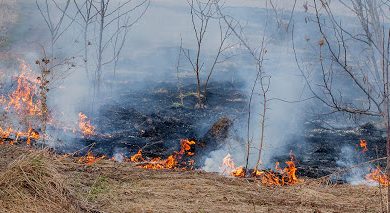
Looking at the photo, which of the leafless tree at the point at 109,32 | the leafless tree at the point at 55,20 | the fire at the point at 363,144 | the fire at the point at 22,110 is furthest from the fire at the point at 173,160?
the leafless tree at the point at 55,20

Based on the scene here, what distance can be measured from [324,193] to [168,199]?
7.41 feet

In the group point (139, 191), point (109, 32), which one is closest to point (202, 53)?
point (109, 32)

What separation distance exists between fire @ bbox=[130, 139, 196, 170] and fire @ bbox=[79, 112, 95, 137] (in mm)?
1613

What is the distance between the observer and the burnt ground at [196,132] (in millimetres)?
9797

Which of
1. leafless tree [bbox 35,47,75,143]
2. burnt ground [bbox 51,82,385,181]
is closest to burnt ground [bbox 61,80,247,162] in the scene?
burnt ground [bbox 51,82,385,181]

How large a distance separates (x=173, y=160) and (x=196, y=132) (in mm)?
2244

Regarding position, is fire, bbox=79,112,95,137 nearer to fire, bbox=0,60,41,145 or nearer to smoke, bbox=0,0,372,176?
smoke, bbox=0,0,372,176

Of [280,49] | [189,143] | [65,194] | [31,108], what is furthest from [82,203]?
[280,49]

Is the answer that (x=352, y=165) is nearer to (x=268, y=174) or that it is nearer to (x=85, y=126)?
(x=268, y=174)

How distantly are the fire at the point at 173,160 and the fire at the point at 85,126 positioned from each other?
1.61 m

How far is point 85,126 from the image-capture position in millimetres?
10945

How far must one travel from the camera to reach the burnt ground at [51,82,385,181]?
9797 millimetres

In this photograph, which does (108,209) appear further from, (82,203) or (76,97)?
(76,97)

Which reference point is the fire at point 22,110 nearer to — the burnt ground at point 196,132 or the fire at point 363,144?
the burnt ground at point 196,132
